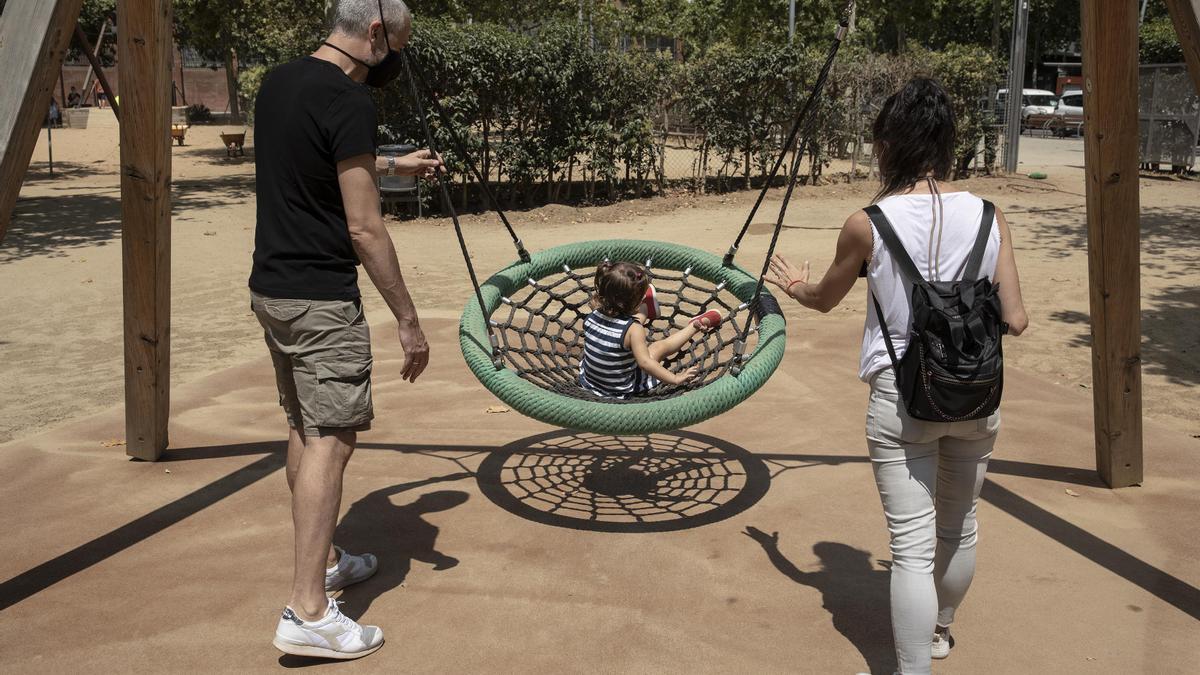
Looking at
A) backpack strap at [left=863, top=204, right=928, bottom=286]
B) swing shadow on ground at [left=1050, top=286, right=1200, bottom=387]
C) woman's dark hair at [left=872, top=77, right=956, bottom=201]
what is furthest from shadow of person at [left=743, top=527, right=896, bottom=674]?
swing shadow on ground at [left=1050, top=286, right=1200, bottom=387]

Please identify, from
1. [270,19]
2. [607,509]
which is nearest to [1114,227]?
[607,509]

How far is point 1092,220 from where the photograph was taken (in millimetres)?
3939

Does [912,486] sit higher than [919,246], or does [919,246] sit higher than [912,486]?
[919,246]

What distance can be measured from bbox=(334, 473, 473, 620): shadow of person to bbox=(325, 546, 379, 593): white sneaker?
1.0 inches

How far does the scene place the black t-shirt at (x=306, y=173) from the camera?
2582 mm

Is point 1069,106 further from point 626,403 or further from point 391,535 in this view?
point 391,535

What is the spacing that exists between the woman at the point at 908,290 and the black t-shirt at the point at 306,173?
131cm

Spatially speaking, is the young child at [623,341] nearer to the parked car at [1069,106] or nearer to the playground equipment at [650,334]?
the playground equipment at [650,334]

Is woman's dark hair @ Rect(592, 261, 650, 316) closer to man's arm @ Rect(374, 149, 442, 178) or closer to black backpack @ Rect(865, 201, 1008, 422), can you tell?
man's arm @ Rect(374, 149, 442, 178)

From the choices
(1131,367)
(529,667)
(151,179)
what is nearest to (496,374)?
(529,667)

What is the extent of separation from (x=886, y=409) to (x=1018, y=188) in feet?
45.6

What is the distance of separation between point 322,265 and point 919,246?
1.56 meters

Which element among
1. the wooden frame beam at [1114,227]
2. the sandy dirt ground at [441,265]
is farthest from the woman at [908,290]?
the sandy dirt ground at [441,265]

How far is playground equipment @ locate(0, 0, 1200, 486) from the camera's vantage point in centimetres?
374
